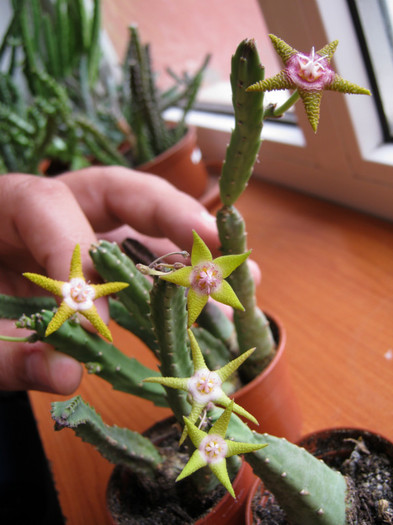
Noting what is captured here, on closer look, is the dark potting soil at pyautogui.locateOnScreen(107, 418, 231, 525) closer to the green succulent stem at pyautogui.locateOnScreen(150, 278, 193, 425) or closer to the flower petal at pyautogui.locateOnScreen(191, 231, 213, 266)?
the green succulent stem at pyautogui.locateOnScreen(150, 278, 193, 425)

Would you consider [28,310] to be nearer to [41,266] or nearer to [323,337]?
[41,266]

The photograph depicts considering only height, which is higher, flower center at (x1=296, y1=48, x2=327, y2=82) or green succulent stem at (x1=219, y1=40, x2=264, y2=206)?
flower center at (x1=296, y1=48, x2=327, y2=82)

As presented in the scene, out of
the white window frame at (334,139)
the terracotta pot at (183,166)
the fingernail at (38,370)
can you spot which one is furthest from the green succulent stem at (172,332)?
the terracotta pot at (183,166)

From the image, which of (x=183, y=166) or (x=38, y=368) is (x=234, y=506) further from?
(x=183, y=166)

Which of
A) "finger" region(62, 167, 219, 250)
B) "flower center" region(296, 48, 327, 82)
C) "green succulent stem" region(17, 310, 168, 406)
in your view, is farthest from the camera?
"finger" region(62, 167, 219, 250)

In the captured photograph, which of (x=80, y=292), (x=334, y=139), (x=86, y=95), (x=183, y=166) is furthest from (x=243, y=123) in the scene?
(x=86, y=95)

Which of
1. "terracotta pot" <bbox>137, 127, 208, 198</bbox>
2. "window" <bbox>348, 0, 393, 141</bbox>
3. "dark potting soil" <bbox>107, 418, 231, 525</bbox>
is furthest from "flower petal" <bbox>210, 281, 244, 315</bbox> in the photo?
"terracotta pot" <bbox>137, 127, 208, 198</bbox>

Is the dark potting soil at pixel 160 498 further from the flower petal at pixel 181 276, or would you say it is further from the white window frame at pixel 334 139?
the white window frame at pixel 334 139
